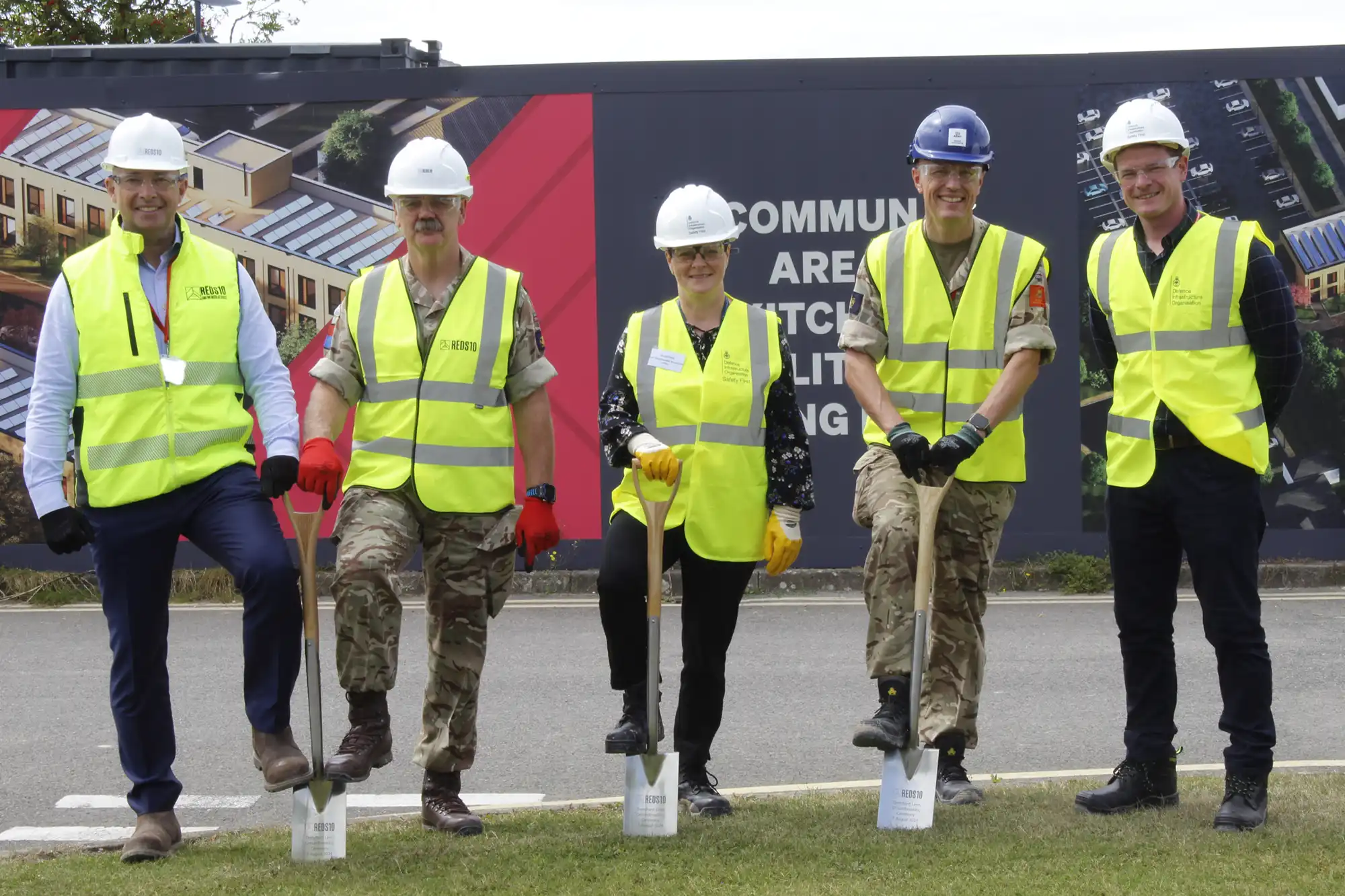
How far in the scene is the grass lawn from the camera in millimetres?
4621

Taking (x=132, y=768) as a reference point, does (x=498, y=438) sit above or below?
above

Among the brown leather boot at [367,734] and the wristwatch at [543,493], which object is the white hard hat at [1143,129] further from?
the brown leather boot at [367,734]

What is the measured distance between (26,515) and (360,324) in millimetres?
7835

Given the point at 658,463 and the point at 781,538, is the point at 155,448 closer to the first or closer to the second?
the point at 658,463

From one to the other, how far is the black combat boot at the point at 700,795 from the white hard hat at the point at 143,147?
8.40ft

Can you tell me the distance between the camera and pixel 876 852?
4.96 metres

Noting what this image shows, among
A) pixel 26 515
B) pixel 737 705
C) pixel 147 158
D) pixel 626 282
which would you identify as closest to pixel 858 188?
pixel 626 282

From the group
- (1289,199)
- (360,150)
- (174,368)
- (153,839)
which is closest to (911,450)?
(174,368)

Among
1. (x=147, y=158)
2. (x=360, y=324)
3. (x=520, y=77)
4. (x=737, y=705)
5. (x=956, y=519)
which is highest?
(x=520, y=77)

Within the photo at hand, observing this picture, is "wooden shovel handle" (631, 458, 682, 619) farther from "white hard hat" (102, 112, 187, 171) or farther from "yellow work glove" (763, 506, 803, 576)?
"white hard hat" (102, 112, 187, 171)

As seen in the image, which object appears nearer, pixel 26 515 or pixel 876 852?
pixel 876 852

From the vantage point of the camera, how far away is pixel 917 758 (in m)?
5.26

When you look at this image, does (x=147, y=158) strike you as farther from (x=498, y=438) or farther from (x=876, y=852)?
(x=876, y=852)

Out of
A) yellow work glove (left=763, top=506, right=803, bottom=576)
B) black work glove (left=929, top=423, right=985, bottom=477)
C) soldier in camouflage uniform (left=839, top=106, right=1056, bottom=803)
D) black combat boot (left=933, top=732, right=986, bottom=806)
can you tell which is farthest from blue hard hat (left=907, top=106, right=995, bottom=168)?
black combat boot (left=933, top=732, right=986, bottom=806)
